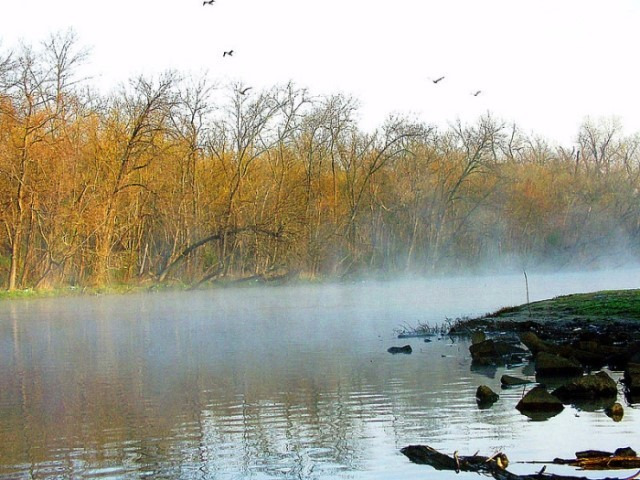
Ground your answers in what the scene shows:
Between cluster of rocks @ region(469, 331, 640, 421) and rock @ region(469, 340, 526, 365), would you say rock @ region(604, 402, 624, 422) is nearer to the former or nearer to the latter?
cluster of rocks @ region(469, 331, 640, 421)

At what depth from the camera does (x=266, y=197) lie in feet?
202

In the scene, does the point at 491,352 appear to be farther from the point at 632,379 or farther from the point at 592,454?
the point at 592,454

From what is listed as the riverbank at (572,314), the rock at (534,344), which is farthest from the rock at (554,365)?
the riverbank at (572,314)

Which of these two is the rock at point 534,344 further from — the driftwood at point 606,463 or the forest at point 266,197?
the forest at point 266,197

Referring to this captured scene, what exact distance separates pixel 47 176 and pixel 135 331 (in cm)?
2192

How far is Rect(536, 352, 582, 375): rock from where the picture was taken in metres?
17.7

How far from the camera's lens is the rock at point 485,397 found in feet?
49.2

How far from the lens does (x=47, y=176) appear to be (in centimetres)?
5003

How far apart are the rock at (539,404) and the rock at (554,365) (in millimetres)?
3406

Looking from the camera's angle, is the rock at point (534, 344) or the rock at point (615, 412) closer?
the rock at point (615, 412)

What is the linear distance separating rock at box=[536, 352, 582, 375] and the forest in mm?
37255

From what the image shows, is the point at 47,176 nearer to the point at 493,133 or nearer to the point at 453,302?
the point at 453,302

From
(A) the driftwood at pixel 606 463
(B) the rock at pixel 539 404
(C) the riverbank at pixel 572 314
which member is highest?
(C) the riverbank at pixel 572 314

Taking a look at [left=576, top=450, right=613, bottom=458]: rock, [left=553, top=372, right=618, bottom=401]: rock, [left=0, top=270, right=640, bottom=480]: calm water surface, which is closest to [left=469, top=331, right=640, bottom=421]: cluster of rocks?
[left=553, top=372, right=618, bottom=401]: rock
